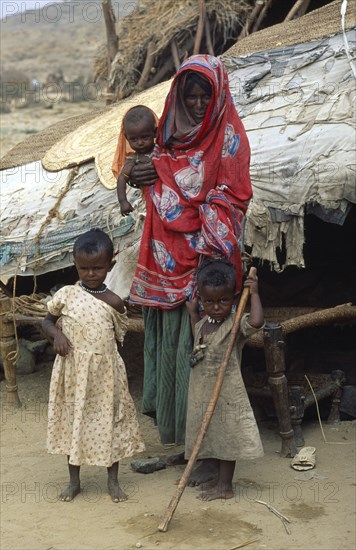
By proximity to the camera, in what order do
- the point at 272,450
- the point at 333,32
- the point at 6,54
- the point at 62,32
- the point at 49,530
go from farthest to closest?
the point at 62,32 < the point at 6,54 < the point at 333,32 < the point at 272,450 < the point at 49,530

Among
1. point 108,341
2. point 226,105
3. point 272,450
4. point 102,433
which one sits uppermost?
point 226,105

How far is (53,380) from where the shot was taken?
13.6 ft

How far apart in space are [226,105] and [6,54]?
4190 cm

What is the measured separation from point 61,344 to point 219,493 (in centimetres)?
99

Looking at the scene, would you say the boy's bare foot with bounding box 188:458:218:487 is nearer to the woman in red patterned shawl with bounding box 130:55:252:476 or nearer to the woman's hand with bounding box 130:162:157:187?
the woman in red patterned shawl with bounding box 130:55:252:476

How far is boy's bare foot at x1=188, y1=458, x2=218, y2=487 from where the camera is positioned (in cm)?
431

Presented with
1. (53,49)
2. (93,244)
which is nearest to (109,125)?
(93,244)

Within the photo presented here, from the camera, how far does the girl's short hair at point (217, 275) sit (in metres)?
3.92

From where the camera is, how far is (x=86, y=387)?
408 centimetres

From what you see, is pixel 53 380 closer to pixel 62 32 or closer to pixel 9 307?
pixel 9 307

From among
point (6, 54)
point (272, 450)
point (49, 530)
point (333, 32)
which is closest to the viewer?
point (49, 530)

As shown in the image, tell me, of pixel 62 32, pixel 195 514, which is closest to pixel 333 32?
pixel 195 514

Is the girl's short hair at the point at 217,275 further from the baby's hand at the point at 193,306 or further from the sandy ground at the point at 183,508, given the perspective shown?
the sandy ground at the point at 183,508

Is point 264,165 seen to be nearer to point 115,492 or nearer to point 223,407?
point 223,407
